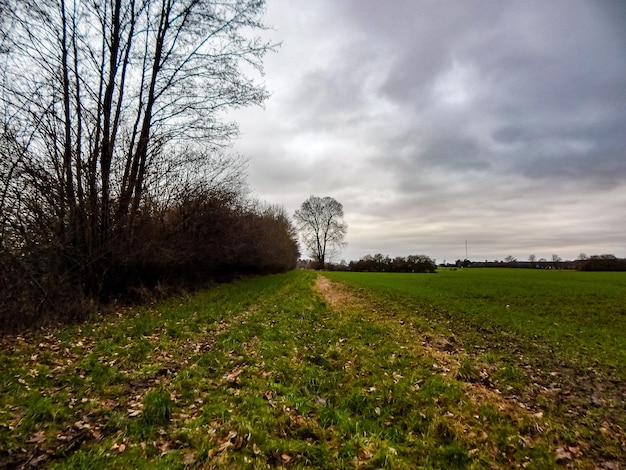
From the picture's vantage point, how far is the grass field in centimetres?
461

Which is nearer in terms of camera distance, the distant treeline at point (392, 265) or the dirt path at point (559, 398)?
the dirt path at point (559, 398)

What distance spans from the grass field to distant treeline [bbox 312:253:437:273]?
6627cm

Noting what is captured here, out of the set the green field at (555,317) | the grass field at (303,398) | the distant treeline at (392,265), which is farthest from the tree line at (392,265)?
the grass field at (303,398)

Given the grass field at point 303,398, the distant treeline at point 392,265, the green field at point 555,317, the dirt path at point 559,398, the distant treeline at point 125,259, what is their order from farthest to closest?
1. the distant treeline at point 392,265
2. the green field at point 555,317
3. the distant treeline at point 125,259
4. the dirt path at point 559,398
5. the grass field at point 303,398

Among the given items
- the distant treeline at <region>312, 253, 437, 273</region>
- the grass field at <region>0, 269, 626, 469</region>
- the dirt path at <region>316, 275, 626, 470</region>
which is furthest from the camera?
the distant treeline at <region>312, 253, 437, 273</region>

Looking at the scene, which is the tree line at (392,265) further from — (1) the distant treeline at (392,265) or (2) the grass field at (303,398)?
(2) the grass field at (303,398)

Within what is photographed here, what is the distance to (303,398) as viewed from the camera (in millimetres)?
6238

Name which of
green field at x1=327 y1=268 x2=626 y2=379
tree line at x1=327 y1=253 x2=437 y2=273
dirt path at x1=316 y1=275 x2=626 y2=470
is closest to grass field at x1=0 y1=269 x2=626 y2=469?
dirt path at x1=316 y1=275 x2=626 y2=470

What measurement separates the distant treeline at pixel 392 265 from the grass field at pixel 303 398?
66267mm

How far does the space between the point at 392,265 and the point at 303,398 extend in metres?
77.9

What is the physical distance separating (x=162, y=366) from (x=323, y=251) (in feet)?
268

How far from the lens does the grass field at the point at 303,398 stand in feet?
15.1

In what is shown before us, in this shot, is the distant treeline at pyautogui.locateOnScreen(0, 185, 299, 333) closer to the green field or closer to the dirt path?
the dirt path

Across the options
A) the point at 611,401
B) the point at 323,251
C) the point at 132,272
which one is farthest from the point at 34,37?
the point at 323,251
